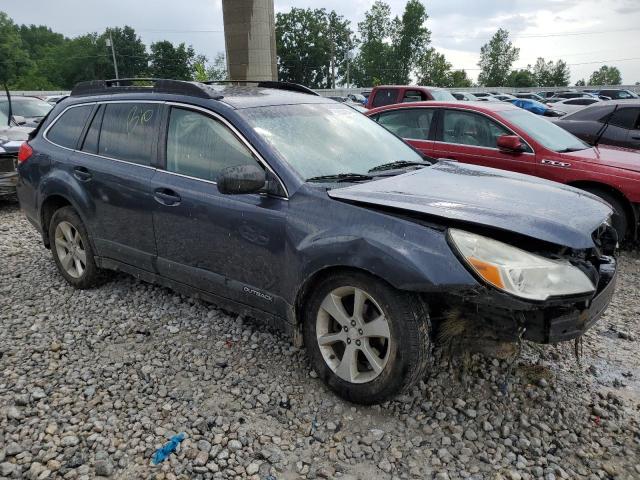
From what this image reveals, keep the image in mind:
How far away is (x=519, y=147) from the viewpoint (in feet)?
19.0

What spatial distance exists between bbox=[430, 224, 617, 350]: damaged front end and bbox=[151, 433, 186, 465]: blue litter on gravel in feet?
4.72

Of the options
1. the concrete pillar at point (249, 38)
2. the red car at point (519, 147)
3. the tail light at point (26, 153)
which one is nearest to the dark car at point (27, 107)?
the concrete pillar at point (249, 38)

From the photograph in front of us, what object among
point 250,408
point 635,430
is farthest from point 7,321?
point 635,430

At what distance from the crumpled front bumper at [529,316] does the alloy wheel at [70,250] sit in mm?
3352

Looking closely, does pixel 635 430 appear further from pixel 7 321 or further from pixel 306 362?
pixel 7 321

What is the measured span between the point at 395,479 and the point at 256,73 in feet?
33.0

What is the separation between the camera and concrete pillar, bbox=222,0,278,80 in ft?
33.6

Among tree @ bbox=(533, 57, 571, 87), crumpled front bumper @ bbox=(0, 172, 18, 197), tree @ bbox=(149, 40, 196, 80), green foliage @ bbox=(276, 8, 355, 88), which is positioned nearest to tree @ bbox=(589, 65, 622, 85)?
tree @ bbox=(533, 57, 571, 87)

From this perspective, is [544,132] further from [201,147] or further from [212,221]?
[212,221]

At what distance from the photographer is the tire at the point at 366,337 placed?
249 cm

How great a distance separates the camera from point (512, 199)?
2.76 metres

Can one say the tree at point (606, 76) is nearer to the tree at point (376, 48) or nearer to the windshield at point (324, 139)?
the tree at point (376, 48)

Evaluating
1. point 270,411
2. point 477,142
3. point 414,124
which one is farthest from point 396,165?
point 414,124

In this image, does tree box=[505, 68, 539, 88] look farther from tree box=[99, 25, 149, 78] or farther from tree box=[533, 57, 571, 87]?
tree box=[99, 25, 149, 78]
